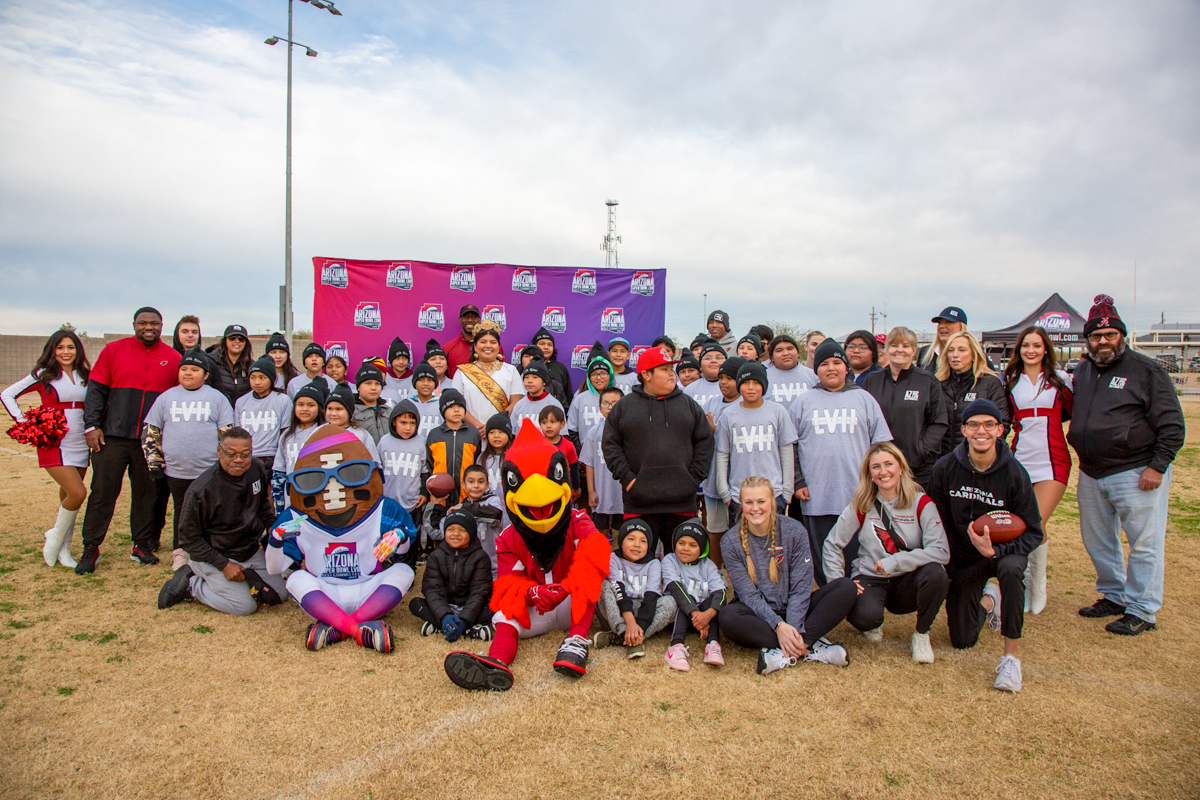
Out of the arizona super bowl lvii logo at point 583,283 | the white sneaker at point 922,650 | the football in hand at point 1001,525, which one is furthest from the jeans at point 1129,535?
the arizona super bowl lvii logo at point 583,283

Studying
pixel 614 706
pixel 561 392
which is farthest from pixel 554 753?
pixel 561 392

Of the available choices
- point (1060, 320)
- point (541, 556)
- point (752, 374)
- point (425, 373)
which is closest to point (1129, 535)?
point (752, 374)

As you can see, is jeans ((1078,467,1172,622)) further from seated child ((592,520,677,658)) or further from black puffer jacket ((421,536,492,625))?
black puffer jacket ((421,536,492,625))

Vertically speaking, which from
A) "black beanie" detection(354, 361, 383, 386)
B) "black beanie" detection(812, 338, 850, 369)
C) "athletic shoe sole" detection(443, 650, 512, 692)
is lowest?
"athletic shoe sole" detection(443, 650, 512, 692)

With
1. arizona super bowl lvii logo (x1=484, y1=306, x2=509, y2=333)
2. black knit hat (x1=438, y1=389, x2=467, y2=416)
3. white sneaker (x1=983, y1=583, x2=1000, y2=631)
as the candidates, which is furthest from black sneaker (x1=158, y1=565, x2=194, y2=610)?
white sneaker (x1=983, y1=583, x2=1000, y2=631)

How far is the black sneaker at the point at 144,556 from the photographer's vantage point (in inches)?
226

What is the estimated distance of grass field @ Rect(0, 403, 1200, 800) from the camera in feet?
9.10

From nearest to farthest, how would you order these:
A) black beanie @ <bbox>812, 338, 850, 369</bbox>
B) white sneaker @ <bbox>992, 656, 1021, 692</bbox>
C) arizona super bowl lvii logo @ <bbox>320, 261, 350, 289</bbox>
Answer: white sneaker @ <bbox>992, 656, 1021, 692</bbox> → black beanie @ <bbox>812, 338, 850, 369</bbox> → arizona super bowl lvii logo @ <bbox>320, 261, 350, 289</bbox>

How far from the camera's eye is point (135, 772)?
2.81m

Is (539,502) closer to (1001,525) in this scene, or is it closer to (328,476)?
(328,476)

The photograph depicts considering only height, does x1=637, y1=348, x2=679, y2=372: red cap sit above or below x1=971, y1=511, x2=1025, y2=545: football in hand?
above

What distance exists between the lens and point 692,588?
436 cm

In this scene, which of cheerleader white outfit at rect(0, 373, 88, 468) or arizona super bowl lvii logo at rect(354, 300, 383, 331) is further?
arizona super bowl lvii logo at rect(354, 300, 383, 331)

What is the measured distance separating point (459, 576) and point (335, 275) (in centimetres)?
505
